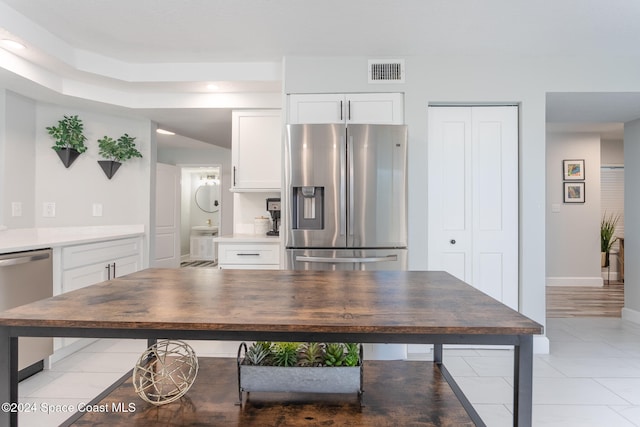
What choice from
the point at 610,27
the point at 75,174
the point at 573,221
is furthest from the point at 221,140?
the point at 573,221

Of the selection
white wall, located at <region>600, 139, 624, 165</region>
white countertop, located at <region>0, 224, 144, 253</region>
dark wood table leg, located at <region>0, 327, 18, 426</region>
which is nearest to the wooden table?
dark wood table leg, located at <region>0, 327, 18, 426</region>

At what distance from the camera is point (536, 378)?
2598 mm

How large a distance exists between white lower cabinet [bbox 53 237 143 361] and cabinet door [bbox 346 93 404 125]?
7.69 ft

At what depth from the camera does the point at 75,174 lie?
371cm

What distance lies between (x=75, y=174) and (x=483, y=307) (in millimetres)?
3938

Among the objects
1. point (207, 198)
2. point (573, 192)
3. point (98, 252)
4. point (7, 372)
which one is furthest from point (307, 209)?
point (207, 198)

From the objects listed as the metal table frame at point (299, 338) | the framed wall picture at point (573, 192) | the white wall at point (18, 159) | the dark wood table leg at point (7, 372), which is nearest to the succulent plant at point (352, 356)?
the metal table frame at point (299, 338)

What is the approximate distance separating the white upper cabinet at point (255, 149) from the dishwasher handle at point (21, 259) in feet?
5.46

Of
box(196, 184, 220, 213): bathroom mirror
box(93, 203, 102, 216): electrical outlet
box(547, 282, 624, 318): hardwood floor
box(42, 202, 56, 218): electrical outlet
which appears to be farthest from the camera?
box(196, 184, 220, 213): bathroom mirror

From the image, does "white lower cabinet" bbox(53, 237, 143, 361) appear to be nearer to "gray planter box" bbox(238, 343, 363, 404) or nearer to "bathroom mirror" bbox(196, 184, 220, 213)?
"gray planter box" bbox(238, 343, 363, 404)

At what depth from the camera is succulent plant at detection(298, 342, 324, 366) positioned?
1386 millimetres

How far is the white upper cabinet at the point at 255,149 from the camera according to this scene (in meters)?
3.71

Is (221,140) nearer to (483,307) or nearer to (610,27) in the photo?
(610,27)

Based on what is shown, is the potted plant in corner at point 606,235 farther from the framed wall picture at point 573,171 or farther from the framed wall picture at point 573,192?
the framed wall picture at point 573,171
